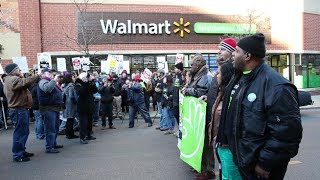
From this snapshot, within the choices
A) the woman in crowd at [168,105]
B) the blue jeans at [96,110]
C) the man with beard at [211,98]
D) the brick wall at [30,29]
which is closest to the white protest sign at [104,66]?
the blue jeans at [96,110]

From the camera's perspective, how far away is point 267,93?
279cm

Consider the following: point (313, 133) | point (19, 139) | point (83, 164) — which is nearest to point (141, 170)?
point (83, 164)

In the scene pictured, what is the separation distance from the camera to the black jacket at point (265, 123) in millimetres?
2711

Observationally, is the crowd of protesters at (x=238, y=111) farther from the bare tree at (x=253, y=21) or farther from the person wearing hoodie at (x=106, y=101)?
the bare tree at (x=253, y=21)

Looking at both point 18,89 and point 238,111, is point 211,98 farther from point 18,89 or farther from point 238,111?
point 18,89

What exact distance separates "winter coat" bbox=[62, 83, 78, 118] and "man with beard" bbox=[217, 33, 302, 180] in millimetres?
7155

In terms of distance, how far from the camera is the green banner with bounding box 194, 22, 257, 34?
67.5ft

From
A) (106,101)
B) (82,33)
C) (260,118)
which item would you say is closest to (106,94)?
(106,101)

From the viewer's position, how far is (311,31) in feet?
75.0

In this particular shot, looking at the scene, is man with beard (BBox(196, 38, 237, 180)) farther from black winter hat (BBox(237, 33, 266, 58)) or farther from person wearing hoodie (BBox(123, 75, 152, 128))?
person wearing hoodie (BBox(123, 75, 152, 128))

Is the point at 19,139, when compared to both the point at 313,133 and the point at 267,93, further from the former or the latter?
the point at 313,133

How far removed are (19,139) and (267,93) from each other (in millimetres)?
5669

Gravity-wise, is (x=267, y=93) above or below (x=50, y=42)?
below

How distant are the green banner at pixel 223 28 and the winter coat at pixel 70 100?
472 inches
